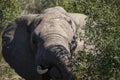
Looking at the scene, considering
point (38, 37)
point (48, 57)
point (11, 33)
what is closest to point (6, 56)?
point (11, 33)

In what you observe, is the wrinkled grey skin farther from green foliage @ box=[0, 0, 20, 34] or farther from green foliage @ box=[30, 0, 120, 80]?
green foliage @ box=[0, 0, 20, 34]

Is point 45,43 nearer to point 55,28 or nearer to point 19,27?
point 55,28

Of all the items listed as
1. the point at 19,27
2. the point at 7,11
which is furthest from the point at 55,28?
the point at 7,11

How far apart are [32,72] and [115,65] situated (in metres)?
2.23

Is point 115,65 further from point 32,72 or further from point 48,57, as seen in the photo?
point 32,72

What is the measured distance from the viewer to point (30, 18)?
25.2ft

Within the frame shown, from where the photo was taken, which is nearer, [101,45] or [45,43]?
[101,45]

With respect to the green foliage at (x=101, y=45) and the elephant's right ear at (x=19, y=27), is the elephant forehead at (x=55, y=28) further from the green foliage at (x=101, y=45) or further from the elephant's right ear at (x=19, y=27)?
the green foliage at (x=101, y=45)

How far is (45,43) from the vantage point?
656cm

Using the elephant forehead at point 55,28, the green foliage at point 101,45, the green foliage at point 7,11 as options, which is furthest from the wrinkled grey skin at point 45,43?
the green foliage at point 7,11

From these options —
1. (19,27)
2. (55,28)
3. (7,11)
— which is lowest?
(7,11)

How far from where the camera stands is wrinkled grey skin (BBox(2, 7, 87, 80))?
246 inches

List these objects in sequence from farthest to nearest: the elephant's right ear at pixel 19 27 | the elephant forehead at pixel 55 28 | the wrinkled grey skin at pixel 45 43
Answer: the elephant's right ear at pixel 19 27 < the elephant forehead at pixel 55 28 < the wrinkled grey skin at pixel 45 43

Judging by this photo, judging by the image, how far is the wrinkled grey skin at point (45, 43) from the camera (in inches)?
246
